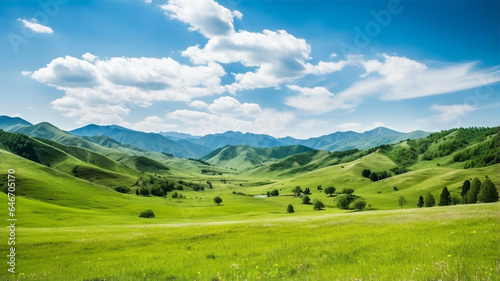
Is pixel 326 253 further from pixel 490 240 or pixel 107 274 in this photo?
pixel 107 274

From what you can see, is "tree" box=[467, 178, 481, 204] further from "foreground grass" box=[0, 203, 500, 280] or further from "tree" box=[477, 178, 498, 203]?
"foreground grass" box=[0, 203, 500, 280]

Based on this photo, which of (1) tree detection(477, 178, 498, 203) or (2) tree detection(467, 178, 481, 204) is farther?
(2) tree detection(467, 178, 481, 204)

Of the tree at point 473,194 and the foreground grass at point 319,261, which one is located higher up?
the foreground grass at point 319,261

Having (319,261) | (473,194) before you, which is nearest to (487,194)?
(473,194)

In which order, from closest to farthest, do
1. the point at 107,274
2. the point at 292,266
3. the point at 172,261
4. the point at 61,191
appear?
1. the point at 292,266
2. the point at 107,274
3. the point at 172,261
4. the point at 61,191

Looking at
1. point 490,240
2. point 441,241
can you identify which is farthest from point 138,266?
point 490,240

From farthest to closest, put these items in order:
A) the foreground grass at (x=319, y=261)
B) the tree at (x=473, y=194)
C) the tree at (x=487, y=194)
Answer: the tree at (x=473, y=194) → the tree at (x=487, y=194) → the foreground grass at (x=319, y=261)

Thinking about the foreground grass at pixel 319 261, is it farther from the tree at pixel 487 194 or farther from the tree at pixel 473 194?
the tree at pixel 473 194

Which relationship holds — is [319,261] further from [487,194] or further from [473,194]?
[473,194]

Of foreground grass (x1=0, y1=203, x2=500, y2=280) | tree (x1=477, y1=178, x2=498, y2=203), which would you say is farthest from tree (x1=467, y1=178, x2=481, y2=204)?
foreground grass (x1=0, y1=203, x2=500, y2=280)

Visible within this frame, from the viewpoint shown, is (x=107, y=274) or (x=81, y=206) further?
(x=81, y=206)

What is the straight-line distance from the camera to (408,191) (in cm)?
19900

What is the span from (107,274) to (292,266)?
9432 millimetres

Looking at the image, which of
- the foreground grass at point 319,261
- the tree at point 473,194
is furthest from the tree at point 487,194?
the foreground grass at point 319,261
